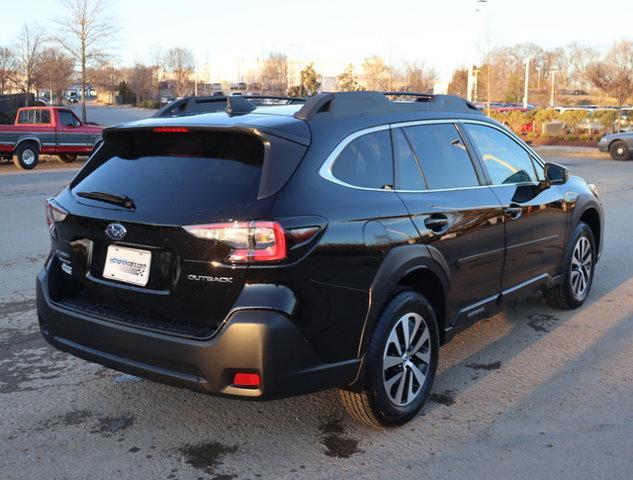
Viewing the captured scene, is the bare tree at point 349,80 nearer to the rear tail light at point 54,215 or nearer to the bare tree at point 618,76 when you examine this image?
the bare tree at point 618,76

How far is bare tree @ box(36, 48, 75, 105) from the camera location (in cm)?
3625

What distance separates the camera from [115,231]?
3.41 m

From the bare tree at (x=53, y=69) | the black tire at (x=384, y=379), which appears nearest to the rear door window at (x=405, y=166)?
the black tire at (x=384, y=379)

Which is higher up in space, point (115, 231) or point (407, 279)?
point (115, 231)

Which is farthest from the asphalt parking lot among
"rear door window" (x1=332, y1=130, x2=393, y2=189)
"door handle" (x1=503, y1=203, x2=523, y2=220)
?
"rear door window" (x1=332, y1=130, x2=393, y2=189)

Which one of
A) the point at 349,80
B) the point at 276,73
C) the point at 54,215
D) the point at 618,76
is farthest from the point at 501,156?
the point at 276,73

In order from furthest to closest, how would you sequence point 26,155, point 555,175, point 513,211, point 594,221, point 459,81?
point 459,81 < point 26,155 < point 594,221 < point 555,175 < point 513,211

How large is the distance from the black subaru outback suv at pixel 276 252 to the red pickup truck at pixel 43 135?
1760cm

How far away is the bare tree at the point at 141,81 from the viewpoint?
77500 millimetres

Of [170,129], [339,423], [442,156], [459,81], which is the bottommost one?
[339,423]

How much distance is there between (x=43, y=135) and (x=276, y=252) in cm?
1939

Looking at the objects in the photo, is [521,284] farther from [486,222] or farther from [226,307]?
[226,307]

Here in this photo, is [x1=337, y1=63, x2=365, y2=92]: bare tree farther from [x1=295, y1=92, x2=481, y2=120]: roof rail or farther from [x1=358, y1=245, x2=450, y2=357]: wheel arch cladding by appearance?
[x1=358, y1=245, x2=450, y2=357]: wheel arch cladding

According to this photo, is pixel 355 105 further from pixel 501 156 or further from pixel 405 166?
pixel 501 156
